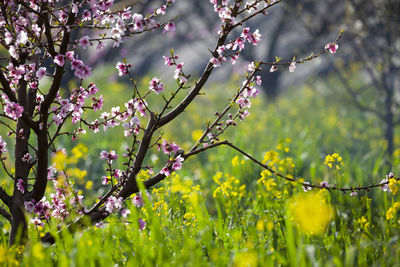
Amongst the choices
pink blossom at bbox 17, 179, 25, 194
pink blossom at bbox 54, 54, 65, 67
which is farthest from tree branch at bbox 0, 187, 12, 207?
pink blossom at bbox 54, 54, 65, 67

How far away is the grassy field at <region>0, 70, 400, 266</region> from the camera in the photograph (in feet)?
7.84

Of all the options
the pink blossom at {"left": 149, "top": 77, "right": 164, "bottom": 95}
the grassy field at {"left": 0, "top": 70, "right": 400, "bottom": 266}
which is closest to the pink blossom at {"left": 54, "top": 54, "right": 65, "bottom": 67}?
the grassy field at {"left": 0, "top": 70, "right": 400, "bottom": 266}

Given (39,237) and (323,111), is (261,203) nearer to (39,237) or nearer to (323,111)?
(39,237)

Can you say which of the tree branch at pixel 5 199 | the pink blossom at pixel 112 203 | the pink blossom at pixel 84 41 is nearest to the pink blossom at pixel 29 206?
the tree branch at pixel 5 199

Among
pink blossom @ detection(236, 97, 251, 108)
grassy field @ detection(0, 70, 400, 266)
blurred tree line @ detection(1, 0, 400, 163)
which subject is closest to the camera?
grassy field @ detection(0, 70, 400, 266)

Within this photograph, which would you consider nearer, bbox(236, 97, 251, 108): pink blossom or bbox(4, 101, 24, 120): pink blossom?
bbox(4, 101, 24, 120): pink blossom

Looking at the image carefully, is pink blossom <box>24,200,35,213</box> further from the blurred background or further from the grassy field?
the blurred background

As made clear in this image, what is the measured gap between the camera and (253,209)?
3592 millimetres

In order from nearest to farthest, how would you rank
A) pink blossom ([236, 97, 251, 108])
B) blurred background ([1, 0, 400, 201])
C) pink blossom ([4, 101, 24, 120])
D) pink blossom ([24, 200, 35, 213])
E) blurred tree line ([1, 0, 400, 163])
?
1. pink blossom ([4, 101, 24, 120])
2. pink blossom ([24, 200, 35, 213])
3. pink blossom ([236, 97, 251, 108])
4. blurred background ([1, 0, 400, 201])
5. blurred tree line ([1, 0, 400, 163])

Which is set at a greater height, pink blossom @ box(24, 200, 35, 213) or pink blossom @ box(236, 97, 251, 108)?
pink blossom @ box(236, 97, 251, 108)

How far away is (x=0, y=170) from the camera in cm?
658

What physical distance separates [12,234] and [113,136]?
484cm

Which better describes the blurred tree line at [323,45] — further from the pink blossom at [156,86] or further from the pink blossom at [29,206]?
the pink blossom at [29,206]

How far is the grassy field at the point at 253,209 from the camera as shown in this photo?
239 centimetres
